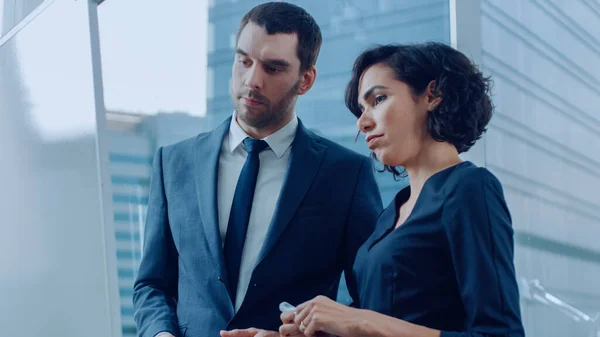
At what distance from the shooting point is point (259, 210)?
2123 millimetres

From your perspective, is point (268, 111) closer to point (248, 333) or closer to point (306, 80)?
point (306, 80)

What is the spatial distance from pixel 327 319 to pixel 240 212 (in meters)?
0.50

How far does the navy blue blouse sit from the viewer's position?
159 centimetres

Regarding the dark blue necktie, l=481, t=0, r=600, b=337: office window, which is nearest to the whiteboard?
the dark blue necktie

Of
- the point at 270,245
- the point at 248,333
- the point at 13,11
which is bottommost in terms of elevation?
the point at 248,333

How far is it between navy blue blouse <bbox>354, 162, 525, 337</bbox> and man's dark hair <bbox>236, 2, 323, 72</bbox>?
552 millimetres

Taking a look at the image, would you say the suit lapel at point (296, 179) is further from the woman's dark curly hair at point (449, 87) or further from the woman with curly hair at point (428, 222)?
the woman's dark curly hair at point (449, 87)

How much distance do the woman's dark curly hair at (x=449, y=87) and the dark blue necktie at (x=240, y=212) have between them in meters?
0.47

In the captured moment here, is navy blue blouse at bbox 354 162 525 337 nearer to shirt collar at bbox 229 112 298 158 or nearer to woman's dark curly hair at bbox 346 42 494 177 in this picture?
woman's dark curly hair at bbox 346 42 494 177

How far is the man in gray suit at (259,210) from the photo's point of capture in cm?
205

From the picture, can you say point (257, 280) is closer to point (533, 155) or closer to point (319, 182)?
point (319, 182)

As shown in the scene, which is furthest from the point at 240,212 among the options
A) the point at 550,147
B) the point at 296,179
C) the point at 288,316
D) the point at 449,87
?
the point at 550,147

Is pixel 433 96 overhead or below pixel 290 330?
overhead

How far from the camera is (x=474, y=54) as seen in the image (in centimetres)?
210
